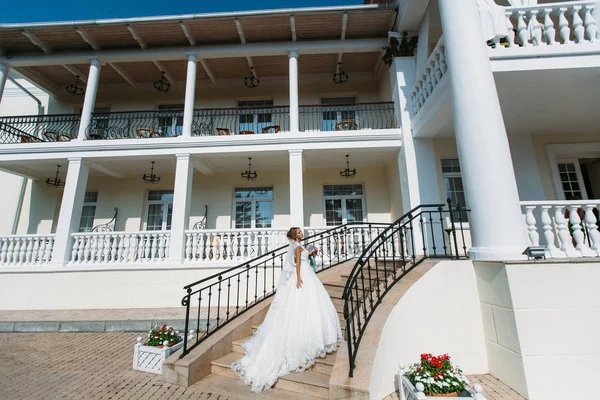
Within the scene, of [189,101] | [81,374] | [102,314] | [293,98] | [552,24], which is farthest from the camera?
[189,101]

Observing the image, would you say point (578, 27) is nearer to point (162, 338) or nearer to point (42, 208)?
point (162, 338)

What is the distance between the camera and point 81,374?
389 centimetres

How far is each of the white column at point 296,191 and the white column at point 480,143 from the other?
4138 mm

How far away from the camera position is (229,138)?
8.09 metres

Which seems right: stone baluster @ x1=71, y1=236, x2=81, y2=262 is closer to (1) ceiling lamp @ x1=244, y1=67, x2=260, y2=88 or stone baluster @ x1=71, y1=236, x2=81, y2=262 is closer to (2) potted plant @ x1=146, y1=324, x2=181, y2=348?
(2) potted plant @ x1=146, y1=324, x2=181, y2=348

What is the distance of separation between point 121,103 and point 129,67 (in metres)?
1.70

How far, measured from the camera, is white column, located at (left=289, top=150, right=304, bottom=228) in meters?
7.43

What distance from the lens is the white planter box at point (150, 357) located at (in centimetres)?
397

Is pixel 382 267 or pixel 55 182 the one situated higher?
pixel 55 182

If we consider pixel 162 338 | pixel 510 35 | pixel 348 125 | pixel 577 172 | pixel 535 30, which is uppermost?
pixel 348 125

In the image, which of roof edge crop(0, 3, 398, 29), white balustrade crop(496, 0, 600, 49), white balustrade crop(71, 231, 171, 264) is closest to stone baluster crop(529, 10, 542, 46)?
white balustrade crop(496, 0, 600, 49)

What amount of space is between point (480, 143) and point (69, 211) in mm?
10276

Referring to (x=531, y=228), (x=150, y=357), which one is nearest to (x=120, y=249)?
(x=150, y=357)

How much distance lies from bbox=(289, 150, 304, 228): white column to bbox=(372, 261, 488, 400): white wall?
3.87 m
